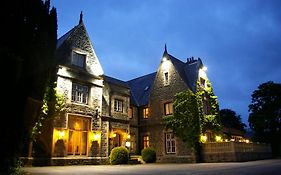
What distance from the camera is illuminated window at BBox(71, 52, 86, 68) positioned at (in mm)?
20312

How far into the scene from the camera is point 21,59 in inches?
297

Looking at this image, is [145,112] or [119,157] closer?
[119,157]

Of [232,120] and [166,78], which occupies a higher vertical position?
[166,78]

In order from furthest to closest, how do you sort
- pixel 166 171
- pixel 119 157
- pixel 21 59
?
pixel 119 157
pixel 166 171
pixel 21 59

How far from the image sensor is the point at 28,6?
27.7 ft

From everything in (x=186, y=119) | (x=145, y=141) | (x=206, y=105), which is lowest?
(x=145, y=141)

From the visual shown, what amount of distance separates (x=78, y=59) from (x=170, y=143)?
37.7 feet

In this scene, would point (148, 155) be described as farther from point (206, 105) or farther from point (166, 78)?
point (166, 78)

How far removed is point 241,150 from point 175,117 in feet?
20.0

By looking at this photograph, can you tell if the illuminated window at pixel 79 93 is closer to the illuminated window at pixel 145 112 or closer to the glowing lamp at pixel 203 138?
the illuminated window at pixel 145 112

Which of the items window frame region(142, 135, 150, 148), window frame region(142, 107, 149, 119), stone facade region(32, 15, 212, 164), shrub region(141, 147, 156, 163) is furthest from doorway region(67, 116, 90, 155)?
window frame region(142, 107, 149, 119)

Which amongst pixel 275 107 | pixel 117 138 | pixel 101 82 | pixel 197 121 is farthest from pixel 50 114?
pixel 275 107

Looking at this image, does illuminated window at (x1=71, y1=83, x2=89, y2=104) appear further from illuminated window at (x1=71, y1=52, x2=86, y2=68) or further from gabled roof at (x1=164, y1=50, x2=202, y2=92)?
gabled roof at (x1=164, y1=50, x2=202, y2=92)

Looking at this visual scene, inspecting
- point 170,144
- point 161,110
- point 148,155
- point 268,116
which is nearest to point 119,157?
point 148,155
